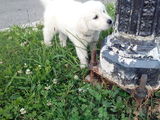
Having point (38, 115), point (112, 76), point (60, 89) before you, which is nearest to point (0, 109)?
point (38, 115)

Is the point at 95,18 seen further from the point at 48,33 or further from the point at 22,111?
the point at 22,111

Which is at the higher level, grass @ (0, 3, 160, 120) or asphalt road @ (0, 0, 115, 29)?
asphalt road @ (0, 0, 115, 29)

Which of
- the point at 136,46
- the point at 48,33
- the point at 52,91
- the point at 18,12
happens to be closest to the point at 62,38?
the point at 48,33

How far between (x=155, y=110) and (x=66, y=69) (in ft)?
3.91

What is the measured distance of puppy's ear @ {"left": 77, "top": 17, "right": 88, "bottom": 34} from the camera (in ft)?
12.0

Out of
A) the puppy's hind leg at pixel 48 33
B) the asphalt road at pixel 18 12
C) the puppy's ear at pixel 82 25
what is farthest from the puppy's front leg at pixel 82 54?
the asphalt road at pixel 18 12

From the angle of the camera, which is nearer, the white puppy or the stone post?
the stone post

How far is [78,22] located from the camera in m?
3.77

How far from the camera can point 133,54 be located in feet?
10.3

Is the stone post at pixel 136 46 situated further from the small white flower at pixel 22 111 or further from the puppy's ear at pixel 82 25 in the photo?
the small white flower at pixel 22 111

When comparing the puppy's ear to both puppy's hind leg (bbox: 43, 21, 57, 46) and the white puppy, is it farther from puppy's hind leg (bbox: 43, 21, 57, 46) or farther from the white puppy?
puppy's hind leg (bbox: 43, 21, 57, 46)

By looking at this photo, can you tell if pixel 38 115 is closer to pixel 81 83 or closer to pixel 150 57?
pixel 81 83

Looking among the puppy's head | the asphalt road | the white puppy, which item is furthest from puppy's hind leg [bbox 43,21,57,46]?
the asphalt road

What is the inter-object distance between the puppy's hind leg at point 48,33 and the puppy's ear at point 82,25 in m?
0.77
